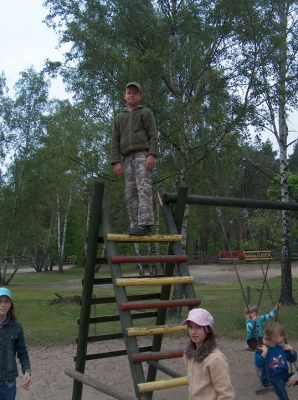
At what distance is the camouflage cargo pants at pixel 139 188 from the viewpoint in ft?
12.7

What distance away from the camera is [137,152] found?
4008 mm

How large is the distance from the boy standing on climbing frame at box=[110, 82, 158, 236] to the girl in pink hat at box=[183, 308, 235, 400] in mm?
1411

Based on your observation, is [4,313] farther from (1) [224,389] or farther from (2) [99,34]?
(2) [99,34]

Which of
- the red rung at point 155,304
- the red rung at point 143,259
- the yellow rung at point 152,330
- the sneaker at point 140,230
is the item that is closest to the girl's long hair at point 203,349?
the yellow rung at point 152,330

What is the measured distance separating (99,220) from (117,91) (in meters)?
7.19

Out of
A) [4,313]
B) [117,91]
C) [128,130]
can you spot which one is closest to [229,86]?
[117,91]

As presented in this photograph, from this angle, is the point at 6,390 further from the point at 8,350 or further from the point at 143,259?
the point at 143,259

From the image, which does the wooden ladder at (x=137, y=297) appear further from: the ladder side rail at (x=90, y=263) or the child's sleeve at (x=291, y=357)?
the child's sleeve at (x=291, y=357)

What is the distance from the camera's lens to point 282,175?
1220 cm

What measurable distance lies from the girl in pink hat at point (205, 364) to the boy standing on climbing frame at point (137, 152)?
1.41 metres

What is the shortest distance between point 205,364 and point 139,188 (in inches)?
74.0

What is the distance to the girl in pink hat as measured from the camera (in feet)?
7.65

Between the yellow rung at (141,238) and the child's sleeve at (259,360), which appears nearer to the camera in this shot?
the yellow rung at (141,238)

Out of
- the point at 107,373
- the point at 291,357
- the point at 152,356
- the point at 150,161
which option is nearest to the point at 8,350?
the point at 152,356
